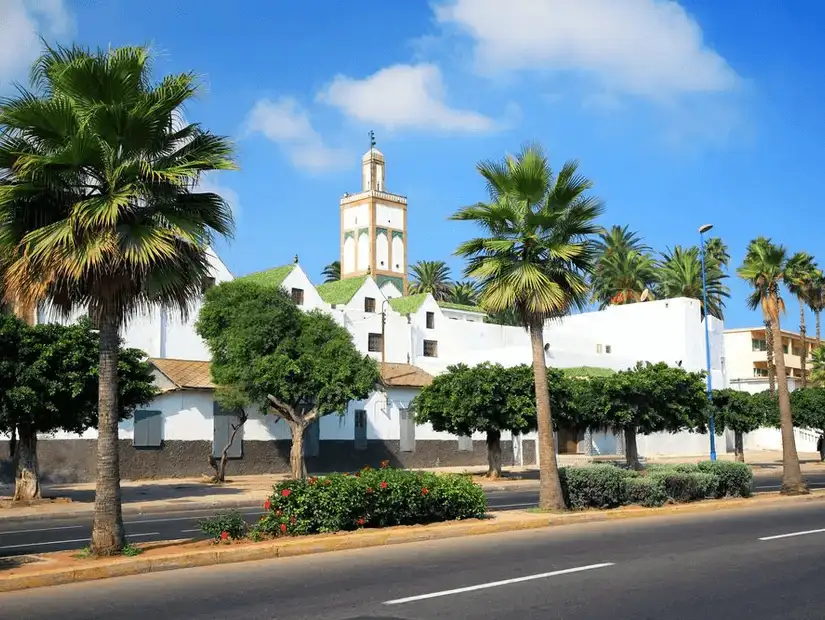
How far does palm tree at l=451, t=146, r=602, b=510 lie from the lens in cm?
1886

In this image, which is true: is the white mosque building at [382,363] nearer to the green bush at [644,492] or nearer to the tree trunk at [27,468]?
the tree trunk at [27,468]

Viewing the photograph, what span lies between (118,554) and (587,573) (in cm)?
614

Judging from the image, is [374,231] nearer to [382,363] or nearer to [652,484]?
[382,363]

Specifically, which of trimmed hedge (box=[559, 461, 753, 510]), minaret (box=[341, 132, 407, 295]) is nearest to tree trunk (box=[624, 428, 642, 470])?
trimmed hedge (box=[559, 461, 753, 510])

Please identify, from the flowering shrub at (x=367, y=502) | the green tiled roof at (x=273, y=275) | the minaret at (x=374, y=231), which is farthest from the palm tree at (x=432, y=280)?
the flowering shrub at (x=367, y=502)

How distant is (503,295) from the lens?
19.1 m

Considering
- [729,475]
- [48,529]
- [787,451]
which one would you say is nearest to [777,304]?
[787,451]

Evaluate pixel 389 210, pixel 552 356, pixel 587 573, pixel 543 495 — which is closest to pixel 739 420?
pixel 552 356

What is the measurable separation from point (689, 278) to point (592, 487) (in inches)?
2448

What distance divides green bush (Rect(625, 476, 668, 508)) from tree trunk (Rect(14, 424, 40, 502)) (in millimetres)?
16355

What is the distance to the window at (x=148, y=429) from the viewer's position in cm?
3641

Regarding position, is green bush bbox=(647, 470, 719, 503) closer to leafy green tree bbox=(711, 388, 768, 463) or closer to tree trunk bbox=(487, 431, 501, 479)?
tree trunk bbox=(487, 431, 501, 479)

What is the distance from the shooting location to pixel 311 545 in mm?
13391

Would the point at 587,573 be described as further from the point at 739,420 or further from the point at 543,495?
the point at 739,420
